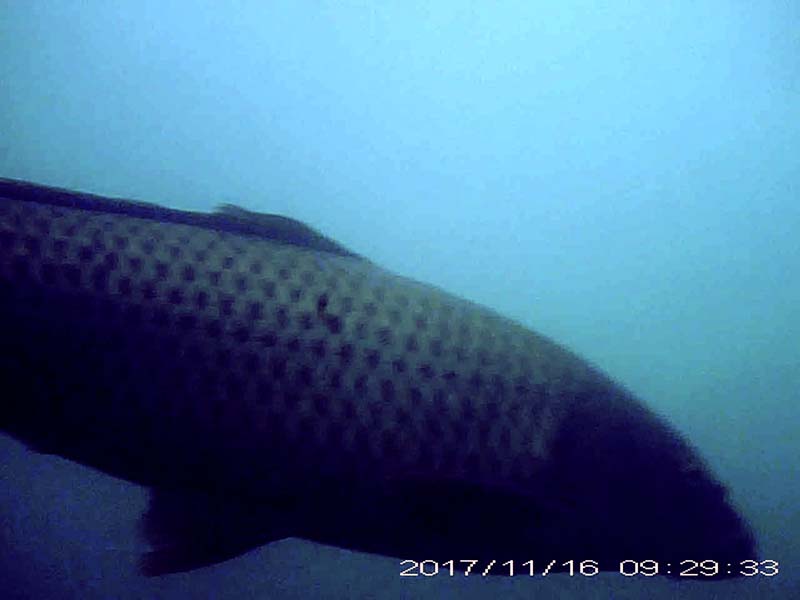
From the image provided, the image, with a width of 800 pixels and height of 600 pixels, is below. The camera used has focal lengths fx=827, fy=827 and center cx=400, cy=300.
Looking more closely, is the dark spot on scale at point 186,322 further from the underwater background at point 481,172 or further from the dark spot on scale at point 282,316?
the underwater background at point 481,172

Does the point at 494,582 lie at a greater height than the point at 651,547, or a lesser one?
lesser

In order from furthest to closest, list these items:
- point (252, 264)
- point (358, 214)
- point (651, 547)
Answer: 1. point (358, 214)
2. point (651, 547)
3. point (252, 264)

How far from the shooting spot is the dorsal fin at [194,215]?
116 cm

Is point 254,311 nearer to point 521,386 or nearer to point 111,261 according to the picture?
point 111,261

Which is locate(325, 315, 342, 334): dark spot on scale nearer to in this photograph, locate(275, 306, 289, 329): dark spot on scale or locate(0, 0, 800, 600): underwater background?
locate(275, 306, 289, 329): dark spot on scale

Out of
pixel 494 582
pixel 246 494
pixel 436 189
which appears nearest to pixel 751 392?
pixel 494 582

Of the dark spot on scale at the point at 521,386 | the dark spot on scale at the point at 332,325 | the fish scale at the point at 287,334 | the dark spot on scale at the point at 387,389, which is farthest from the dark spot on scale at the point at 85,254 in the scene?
the dark spot on scale at the point at 521,386

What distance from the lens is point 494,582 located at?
4.67 ft

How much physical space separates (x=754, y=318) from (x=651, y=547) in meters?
0.47

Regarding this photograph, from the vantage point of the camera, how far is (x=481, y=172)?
1.45 meters

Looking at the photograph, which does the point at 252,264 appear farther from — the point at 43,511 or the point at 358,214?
the point at 43,511

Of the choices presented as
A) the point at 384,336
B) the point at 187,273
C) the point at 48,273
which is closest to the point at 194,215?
the point at 187,273

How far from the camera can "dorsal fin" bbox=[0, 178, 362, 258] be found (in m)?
1.16

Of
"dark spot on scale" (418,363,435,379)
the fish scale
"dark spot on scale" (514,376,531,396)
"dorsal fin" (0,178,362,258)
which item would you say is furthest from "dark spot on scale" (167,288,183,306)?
"dark spot on scale" (514,376,531,396)
